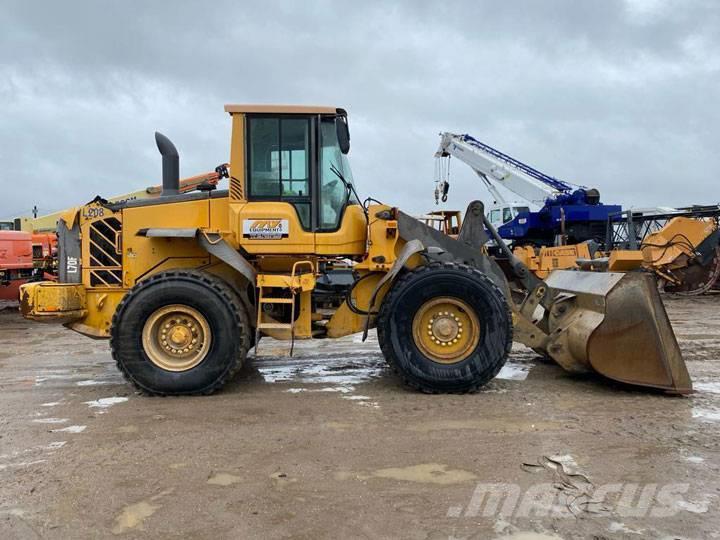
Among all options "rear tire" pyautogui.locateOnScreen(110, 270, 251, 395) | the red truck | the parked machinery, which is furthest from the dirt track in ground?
the parked machinery

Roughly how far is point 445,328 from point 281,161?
2255 millimetres

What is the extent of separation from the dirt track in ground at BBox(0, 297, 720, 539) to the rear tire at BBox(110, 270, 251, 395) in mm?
194

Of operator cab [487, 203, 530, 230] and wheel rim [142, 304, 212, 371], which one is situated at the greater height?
operator cab [487, 203, 530, 230]

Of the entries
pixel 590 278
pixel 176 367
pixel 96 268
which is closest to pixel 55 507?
pixel 176 367

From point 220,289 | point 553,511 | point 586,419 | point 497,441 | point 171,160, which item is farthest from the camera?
point 171,160

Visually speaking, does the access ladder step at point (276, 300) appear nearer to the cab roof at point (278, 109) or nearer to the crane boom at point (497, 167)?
the cab roof at point (278, 109)

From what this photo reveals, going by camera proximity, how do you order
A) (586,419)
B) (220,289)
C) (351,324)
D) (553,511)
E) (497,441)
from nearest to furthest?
1. (553,511)
2. (497,441)
3. (586,419)
4. (220,289)
5. (351,324)

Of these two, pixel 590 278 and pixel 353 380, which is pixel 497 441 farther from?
pixel 590 278

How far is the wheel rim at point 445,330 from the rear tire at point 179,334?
1635 mm

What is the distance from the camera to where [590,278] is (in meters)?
6.10

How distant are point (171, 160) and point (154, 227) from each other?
3.36 ft

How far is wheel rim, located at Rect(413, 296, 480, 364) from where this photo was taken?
5.54m

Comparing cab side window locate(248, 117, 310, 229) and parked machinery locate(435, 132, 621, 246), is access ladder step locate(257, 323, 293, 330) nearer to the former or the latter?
cab side window locate(248, 117, 310, 229)

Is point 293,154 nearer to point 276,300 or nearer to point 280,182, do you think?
point 280,182
